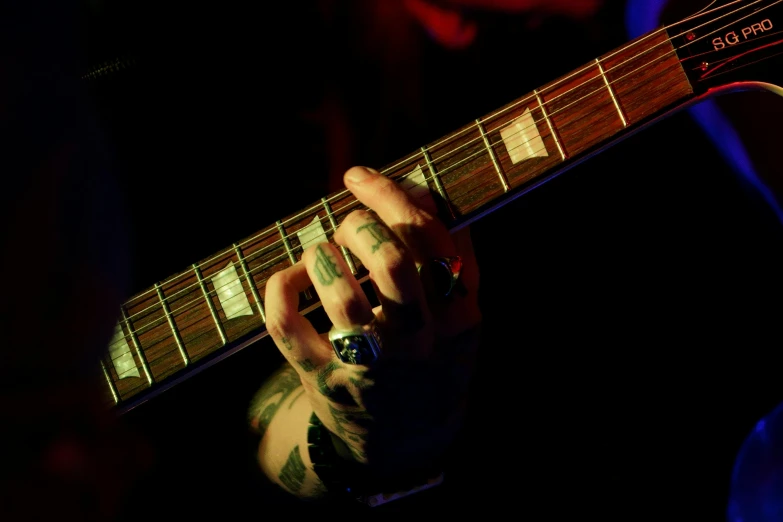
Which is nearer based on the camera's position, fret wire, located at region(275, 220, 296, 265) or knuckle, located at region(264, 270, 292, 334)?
knuckle, located at region(264, 270, 292, 334)

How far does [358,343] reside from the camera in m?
0.65

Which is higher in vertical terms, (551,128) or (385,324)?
(551,128)

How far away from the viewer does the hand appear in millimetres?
633

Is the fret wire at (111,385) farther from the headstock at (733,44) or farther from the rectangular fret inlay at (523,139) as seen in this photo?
the headstock at (733,44)

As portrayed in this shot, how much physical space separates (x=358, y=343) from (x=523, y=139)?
0.41 metres

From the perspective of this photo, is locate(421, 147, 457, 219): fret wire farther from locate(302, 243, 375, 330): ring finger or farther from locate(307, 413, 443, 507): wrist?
locate(307, 413, 443, 507): wrist

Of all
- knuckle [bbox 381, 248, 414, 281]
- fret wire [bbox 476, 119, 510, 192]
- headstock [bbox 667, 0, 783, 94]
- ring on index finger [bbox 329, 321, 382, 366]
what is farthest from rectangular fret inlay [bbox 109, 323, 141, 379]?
headstock [bbox 667, 0, 783, 94]

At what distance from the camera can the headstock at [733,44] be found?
26.0 inches

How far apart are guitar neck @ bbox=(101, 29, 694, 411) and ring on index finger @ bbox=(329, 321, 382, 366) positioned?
0.12 m

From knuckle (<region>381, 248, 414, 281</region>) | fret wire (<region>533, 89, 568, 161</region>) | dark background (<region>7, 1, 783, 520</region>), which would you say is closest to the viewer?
knuckle (<region>381, 248, 414, 281</region>)

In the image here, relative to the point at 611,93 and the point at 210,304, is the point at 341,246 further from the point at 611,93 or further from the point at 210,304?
the point at 611,93

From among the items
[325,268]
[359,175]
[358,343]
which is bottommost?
[358,343]

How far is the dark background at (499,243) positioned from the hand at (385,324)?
1.44ft

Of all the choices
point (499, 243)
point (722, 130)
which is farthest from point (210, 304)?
point (722, 130)
